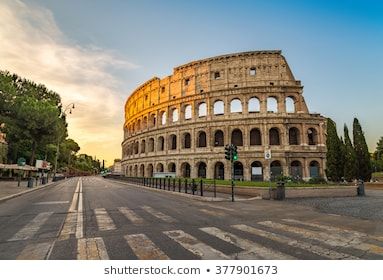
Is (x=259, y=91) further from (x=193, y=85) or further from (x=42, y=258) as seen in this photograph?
(x=42, y=258)

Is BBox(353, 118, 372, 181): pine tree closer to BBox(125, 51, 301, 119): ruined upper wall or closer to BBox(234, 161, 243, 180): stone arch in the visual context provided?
BBox(125, 51, 301, 119): ruined upper wall

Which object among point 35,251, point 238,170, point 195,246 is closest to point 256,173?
point 238,170

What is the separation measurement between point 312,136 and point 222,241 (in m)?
35.5

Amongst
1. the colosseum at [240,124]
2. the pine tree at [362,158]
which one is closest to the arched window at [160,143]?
the colosseum at [240,124]

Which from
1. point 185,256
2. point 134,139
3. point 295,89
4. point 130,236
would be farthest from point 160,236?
point 134,139

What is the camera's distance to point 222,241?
5.05 metres

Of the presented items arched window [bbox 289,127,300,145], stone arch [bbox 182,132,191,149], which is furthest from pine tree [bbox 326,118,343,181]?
stone arch [bbox 182,132,191,149]

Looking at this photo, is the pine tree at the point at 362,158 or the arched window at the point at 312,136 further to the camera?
the arched window at the point at 312,136

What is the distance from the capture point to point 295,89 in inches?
1385

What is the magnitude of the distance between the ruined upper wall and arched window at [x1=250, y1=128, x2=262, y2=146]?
647 centimetres

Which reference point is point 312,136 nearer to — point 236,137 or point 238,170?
point 236,137

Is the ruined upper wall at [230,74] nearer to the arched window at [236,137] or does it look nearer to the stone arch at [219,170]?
the arched window at [236,137]

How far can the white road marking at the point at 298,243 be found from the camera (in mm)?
4199
